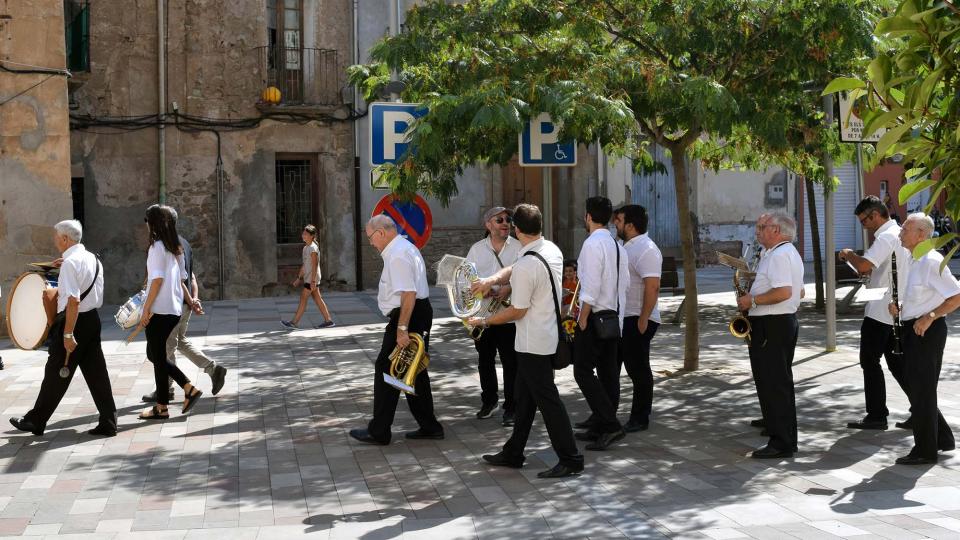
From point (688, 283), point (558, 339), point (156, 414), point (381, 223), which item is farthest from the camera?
point (688, 283)

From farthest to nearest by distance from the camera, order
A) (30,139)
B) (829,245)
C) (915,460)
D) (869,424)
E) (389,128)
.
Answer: (30,139) < (829,245) < (389,128) < (869,424) < (915,460)

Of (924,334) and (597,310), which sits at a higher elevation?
(597,310)

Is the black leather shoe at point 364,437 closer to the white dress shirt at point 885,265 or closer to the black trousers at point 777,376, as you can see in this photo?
the black trousers at point 777,376

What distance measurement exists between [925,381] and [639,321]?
2052 millimetres

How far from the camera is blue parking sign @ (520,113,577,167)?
33.4 feet

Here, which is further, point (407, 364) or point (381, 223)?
point (381, 223)

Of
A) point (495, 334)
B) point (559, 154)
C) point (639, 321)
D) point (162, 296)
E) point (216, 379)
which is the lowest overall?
point (216, 379)

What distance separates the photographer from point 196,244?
22.4 meters

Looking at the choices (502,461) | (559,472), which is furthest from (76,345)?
(559,472)

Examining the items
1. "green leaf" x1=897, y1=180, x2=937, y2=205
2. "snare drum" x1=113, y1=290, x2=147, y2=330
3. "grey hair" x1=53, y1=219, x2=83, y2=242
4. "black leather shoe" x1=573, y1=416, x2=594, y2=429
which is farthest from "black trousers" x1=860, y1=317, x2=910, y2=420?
"grey hair" x1=53, y1=219, x2=83, y2=242

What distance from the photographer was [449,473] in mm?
7148

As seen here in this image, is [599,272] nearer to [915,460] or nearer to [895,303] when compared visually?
A: [895,303]

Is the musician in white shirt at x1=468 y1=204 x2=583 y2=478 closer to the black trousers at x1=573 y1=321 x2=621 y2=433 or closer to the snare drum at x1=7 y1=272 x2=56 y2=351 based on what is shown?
the black trousers at x1=573 y1=321 x2=621 y2=433

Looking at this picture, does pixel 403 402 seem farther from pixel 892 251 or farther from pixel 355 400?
pixel 892 251
